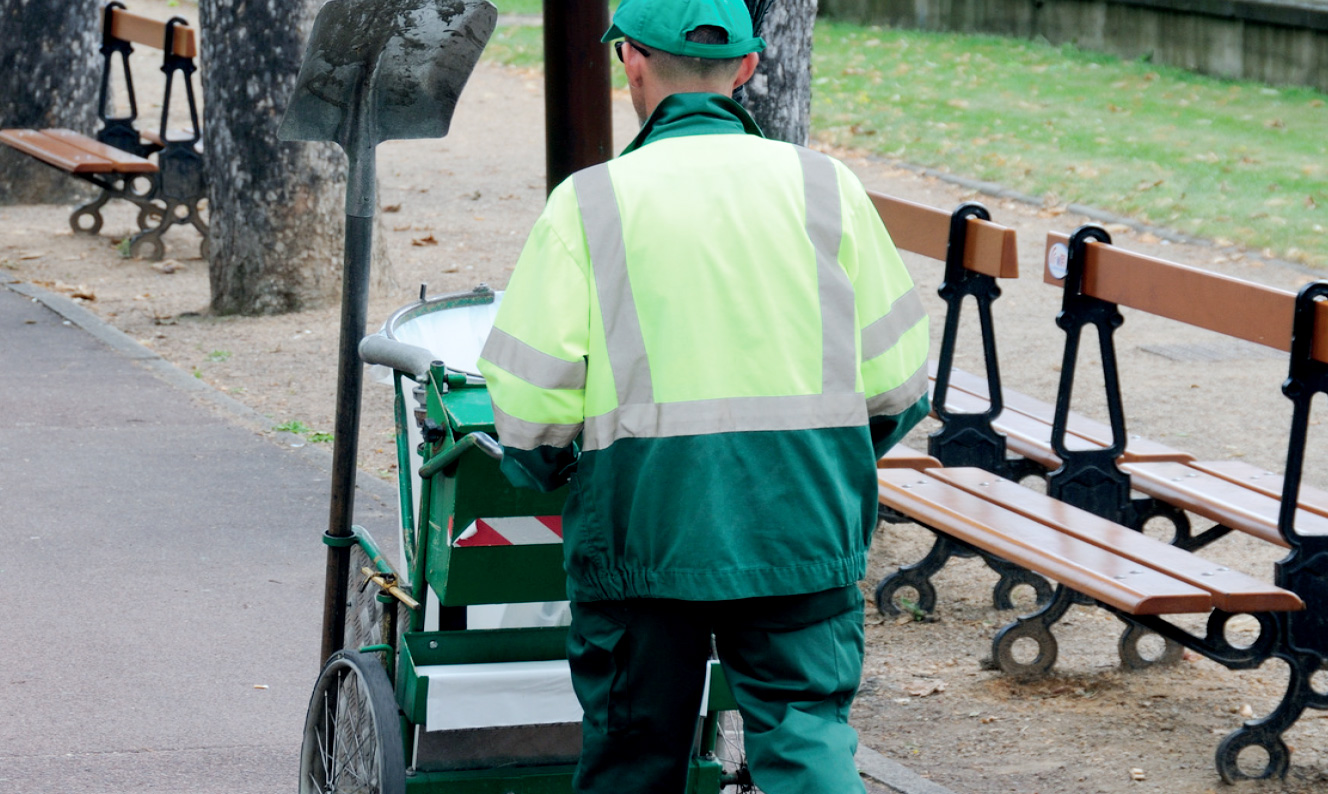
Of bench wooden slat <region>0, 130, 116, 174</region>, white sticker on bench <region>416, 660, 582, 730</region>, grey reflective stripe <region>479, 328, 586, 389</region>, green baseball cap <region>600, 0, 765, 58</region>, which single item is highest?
green baseball cap <region>600, 0, 765, 58</region>

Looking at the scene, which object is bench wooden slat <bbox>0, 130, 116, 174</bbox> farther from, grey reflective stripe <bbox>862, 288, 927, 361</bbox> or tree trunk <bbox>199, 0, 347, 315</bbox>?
grey reflective stripe <bbox>862, 288, 927, 361</bbox>

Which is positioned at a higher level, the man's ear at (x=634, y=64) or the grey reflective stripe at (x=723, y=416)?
the man's ear at (x=634, y=64)

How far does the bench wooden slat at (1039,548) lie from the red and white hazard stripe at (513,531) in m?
1.46

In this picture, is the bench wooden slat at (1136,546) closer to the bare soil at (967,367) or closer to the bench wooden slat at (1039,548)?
the bench wooden slat at (1039,548)

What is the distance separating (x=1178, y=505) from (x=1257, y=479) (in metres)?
0.26

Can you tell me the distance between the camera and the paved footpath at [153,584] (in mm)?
4016

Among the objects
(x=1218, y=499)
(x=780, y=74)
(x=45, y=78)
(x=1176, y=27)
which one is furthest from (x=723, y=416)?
(x=1176, y=27)

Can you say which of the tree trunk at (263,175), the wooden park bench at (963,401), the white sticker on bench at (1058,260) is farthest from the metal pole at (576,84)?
the tree trunk at (263,175)

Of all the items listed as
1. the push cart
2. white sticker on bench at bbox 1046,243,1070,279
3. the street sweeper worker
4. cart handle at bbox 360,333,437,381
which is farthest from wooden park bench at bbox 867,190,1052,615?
the street sweeper worker

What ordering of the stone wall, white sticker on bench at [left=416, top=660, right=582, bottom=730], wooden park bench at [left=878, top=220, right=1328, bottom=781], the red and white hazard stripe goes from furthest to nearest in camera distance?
the stone wall
wooden park bench at [left=878, top=220, right=1328, bottom=781]
white sticker on bench at [left=416, top=660, right=582, bottom=730]
the red and white hazard stripe

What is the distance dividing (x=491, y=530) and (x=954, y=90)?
14701 mm

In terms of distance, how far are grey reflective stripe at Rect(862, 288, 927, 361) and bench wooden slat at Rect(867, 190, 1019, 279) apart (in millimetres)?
2035

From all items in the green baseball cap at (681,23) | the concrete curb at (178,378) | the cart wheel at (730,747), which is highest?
the green baseball cap at (681,23)

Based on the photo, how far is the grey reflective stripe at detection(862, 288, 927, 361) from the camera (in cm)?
260
